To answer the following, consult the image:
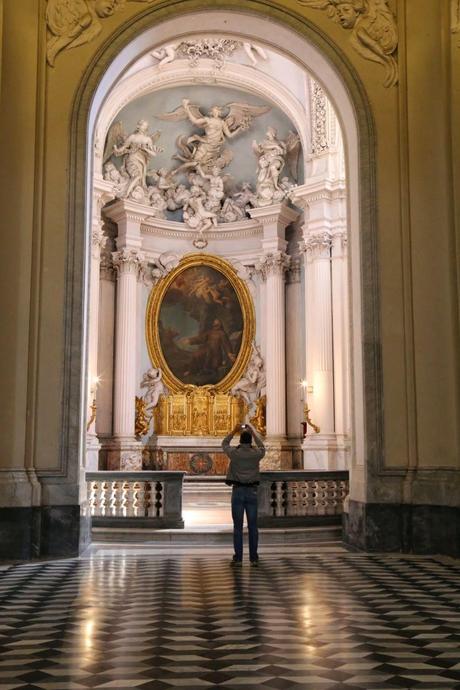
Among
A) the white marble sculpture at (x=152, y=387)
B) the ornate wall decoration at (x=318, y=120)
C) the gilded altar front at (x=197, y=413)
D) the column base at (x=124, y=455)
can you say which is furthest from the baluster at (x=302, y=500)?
the ornate wall decoration at (x=318, y=120)

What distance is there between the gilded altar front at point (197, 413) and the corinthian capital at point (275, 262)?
3.60 meters

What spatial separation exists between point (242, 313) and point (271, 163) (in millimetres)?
4185

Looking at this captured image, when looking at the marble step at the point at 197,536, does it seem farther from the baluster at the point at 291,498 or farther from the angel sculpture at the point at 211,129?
the angel sculpture at the point at 211,129

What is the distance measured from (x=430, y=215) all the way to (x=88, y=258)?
4.44m

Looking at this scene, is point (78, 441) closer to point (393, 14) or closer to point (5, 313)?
point (5, 313)

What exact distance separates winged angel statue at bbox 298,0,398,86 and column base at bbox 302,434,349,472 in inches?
396

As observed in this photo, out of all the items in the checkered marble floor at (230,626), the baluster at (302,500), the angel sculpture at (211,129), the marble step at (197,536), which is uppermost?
the angel sculpture at (211,129)

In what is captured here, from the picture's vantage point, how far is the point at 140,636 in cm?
514

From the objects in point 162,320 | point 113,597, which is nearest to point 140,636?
point 113,597

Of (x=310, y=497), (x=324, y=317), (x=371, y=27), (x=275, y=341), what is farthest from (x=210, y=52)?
(x=310, y=497)

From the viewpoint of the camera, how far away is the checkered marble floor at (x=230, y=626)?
4.15 metres

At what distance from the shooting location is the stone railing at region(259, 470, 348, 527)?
12734 mm

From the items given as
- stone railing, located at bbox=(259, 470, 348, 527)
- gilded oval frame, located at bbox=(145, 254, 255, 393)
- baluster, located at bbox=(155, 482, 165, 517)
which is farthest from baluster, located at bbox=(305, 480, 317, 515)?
gilded oval frame, located at bbox=(145, 254, 255, 393)

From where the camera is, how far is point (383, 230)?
10.7 m
